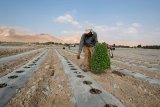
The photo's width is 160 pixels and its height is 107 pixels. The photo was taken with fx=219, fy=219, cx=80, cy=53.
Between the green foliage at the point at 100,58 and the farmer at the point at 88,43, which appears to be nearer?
the green foliage at the point at 100,58

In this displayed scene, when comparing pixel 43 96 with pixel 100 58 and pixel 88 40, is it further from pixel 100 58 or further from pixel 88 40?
pixel 88 40

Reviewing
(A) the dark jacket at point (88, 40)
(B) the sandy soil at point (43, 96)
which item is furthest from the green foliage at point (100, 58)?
(B) the sandy soil at point (43, 96)

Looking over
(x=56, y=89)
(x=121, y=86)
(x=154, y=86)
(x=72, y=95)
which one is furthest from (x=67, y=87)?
(x=154, y=86)

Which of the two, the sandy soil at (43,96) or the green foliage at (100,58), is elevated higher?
the green foliage at (100,58)

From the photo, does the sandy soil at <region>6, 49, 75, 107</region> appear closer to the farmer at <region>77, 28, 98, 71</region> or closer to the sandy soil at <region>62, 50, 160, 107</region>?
the sandy soil at <region>62, 50, 160, 107</region>

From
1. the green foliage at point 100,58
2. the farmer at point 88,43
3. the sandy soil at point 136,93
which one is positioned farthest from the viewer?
the farmer at point 88,43

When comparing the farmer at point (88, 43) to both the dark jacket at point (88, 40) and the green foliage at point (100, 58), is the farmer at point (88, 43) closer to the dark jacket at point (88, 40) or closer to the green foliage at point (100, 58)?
the dark jacket at point (88, 40)

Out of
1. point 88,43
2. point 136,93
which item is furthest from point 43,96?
point 88,43

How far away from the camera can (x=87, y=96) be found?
5355 mm

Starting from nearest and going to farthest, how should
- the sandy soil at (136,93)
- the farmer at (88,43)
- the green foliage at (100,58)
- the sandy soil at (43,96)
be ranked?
the sandy soil at (43,96)
the sandy soil at (136,93)
the green foliage at (100,58)
the farmer at (88,43)

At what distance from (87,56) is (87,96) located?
4507 mm

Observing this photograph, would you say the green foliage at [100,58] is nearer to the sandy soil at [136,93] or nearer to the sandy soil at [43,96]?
the sandy soil at [136,93]

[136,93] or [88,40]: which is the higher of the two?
[88,40]

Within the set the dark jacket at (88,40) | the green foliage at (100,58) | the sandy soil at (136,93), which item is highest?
the dark jacket at (88,40)
